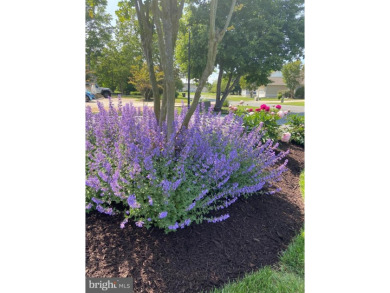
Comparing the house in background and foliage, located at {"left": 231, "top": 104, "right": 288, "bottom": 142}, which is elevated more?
the house in background

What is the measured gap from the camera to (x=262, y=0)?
7.99ft

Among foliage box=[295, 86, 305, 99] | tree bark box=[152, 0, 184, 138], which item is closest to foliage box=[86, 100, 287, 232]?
tree bark box=[152, 0, 184, 138]

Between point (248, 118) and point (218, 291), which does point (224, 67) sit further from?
point (218, 291)

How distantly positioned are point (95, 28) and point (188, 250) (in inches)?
79.0

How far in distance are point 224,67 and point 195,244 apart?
173 centimetres

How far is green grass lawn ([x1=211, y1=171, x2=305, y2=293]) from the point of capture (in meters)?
1.60

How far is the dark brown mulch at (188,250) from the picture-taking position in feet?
5.32

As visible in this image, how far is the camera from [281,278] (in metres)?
1.69

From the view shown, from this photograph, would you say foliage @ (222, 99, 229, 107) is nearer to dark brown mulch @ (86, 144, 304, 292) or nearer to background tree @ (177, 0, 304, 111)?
background tree @ (177, 0, 304, 111)

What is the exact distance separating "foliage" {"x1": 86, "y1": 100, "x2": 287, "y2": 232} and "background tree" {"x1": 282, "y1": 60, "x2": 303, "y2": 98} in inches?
25.9

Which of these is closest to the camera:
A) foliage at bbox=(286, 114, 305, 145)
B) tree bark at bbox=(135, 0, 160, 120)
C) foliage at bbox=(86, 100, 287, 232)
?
foliage at bbox=(86, 100, 287, 232)

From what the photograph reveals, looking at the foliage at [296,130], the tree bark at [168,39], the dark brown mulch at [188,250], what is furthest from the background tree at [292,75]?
the dark brown mulch at [188,250]

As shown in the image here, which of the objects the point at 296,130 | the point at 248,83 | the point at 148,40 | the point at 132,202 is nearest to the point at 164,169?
the point at 132,202

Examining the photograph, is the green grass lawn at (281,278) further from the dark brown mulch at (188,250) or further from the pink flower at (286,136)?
the pink flower at (286,136)
